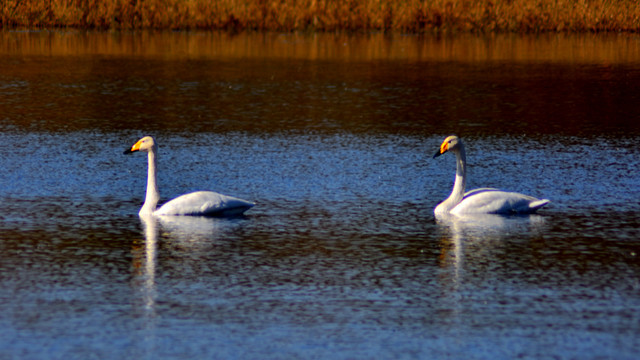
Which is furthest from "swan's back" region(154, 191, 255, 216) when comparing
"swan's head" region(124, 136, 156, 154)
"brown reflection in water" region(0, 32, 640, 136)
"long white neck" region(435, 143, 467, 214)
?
"brown reflection in water" region(0, 32, 640, 136)

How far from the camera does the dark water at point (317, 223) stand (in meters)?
8.02

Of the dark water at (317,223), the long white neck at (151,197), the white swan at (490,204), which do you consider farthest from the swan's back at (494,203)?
the long white neck at (151,197)

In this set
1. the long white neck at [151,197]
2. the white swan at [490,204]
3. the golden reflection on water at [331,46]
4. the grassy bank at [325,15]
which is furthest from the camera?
the grassy bank at [325,15]

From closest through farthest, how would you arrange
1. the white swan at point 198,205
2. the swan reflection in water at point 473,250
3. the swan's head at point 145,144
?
the swan reflection in water at point 473,250
the white swan at point 198,205
the swan's head at point 145,144

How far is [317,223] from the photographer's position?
11.9 meters

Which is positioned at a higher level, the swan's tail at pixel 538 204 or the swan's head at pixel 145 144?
the swan's head at pixel 145 144

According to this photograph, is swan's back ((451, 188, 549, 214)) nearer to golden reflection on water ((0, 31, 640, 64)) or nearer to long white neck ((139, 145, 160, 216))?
long white neck ((139, 145, 160, 216))

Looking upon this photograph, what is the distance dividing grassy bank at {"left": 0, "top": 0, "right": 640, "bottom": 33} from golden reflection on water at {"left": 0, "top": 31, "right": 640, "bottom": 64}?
0.67 m

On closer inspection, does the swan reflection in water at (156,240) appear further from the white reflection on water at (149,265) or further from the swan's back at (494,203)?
the swan's back at (494,203)

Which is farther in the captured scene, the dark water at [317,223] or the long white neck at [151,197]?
the long white neck at [151,197]

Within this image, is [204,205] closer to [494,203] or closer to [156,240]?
[156,240]

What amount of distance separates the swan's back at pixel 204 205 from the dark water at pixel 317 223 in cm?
18

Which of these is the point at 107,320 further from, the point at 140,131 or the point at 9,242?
the point at 140,131

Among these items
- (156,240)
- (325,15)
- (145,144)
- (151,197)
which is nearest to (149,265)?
(156,240)
